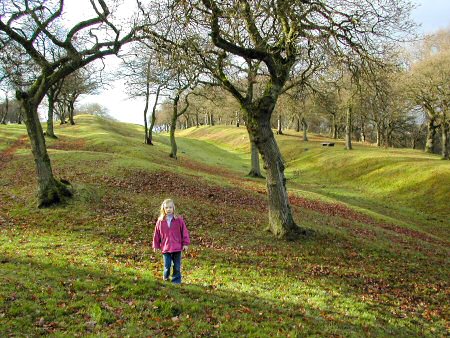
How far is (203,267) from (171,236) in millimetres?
2562

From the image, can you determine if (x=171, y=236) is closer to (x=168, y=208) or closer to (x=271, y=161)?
(x=168, y=208)

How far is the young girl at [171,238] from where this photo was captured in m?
9.77

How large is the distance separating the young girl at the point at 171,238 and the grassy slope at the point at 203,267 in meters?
0.66

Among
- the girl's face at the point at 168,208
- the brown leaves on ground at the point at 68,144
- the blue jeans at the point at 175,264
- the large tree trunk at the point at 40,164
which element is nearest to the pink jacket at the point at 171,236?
the blue jeans at the point at 175,264

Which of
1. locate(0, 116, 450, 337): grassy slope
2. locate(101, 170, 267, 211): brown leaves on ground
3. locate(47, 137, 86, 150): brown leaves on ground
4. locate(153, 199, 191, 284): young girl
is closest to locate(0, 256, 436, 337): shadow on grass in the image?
locate(0, 116, 450, 337): grassy slope

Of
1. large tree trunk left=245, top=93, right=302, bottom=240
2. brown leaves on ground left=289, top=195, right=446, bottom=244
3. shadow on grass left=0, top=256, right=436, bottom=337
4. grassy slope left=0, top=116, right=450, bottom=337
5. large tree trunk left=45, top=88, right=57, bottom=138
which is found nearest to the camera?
shadow on grass left=0, top=256, right=436, bottom=337

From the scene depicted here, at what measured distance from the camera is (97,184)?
21.3 m

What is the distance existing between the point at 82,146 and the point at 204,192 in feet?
73.5

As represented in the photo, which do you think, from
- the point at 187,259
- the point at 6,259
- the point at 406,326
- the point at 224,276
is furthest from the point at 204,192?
the point at 406,326

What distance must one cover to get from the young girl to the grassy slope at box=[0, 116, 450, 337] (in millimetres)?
663

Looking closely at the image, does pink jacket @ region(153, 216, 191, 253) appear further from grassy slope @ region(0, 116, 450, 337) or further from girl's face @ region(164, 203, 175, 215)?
grassy slope @ region(0, 116, 450, 337)

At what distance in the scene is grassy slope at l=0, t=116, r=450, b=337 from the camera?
7.59 meters

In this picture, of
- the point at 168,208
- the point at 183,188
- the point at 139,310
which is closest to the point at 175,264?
the point at 168,208

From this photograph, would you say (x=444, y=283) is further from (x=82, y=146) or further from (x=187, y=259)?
(x=82, y=146)
